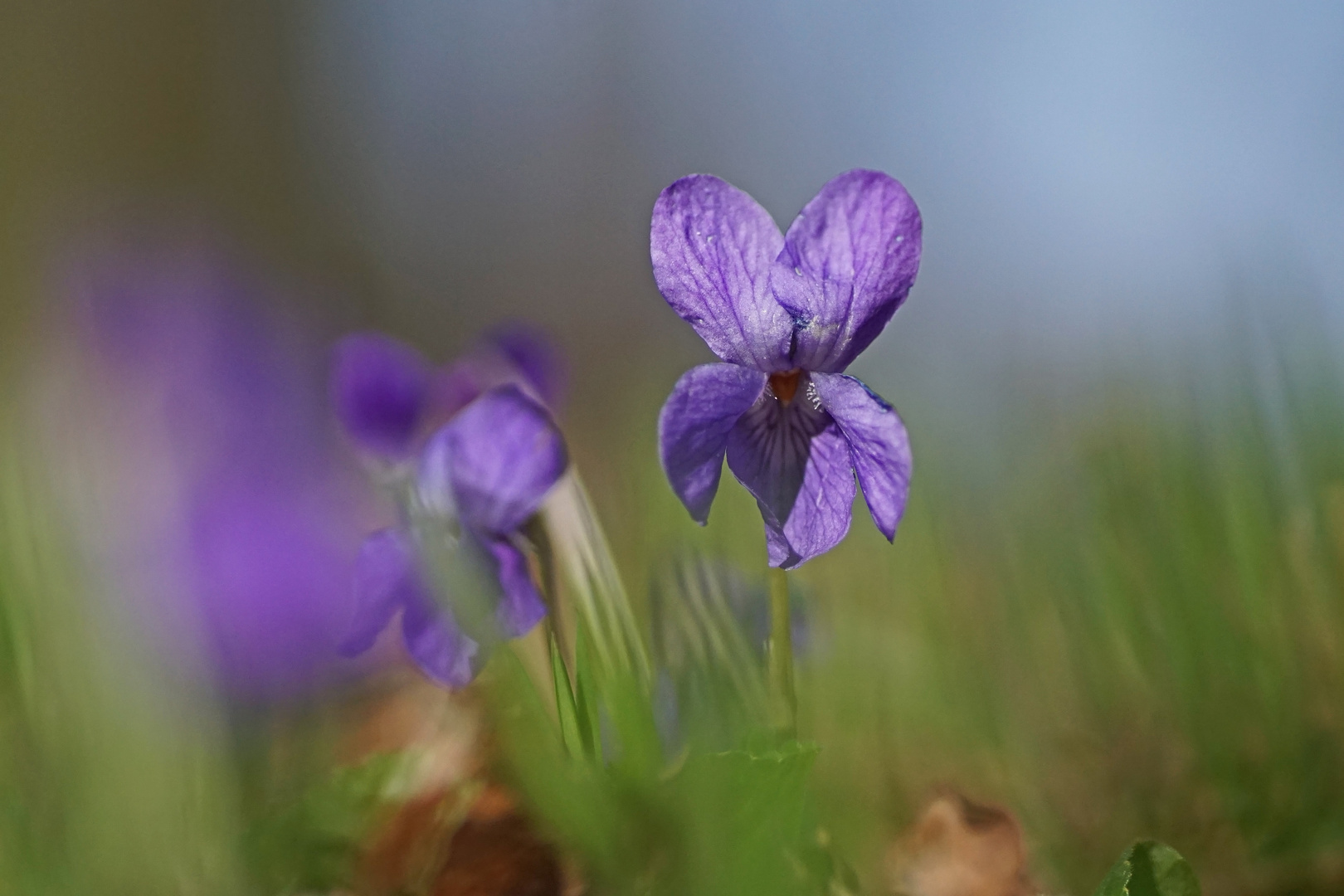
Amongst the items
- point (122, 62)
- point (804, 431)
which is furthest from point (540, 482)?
point (122, 62)

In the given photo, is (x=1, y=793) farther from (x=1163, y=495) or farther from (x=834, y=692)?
(x=1163, y=495)

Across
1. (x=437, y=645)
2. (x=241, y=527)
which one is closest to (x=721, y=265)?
(x=437, y=645)

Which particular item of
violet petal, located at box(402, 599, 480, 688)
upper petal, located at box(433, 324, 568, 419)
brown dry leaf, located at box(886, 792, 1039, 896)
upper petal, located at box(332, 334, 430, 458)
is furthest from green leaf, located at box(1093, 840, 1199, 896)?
upper petal, located at box(332, 334, 430, 458)

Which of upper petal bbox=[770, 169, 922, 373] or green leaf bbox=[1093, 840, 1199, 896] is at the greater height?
upper petal bbox=[770, 169, 922, 373]

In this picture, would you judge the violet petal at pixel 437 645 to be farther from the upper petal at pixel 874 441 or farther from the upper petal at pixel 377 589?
the upper petal at pixel 874 441

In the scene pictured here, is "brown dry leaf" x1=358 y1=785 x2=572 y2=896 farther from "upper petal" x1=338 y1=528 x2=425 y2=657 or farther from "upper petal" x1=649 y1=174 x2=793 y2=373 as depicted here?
"upper petal" x1=649 y1=174 x2=793 y2=373

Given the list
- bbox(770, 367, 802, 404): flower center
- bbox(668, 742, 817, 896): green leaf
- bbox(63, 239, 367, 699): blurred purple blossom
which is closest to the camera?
bbox(668, 742, 817, 896): green leaf

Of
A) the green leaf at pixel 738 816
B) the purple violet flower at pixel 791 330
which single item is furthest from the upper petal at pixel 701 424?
the green leaf at pixel 738 816
